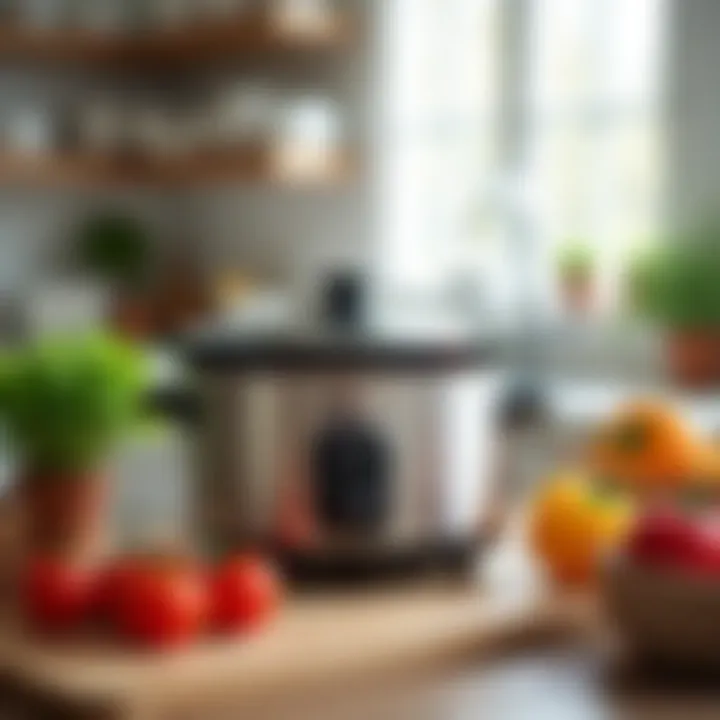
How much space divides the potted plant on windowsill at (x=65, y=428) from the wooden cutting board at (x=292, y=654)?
0.19 metres

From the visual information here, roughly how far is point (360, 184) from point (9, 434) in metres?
1.96

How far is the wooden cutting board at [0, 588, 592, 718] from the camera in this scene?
114 cm

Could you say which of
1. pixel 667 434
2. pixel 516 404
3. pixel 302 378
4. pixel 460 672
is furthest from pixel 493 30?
pixel 460 672

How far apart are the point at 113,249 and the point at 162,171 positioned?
8.8 inches

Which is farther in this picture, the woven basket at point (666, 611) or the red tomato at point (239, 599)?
the red tomato at point (239, 599)

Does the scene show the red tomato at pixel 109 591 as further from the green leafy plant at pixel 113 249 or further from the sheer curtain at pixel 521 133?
the green leafy plant at pixel 113 249

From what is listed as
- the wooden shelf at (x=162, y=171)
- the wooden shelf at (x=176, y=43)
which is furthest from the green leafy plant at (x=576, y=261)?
the wooden shelf at (x=176, y=43)

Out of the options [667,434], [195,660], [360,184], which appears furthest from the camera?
[360,184]

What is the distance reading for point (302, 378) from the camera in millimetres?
1469

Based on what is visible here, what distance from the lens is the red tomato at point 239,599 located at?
50.0 inches

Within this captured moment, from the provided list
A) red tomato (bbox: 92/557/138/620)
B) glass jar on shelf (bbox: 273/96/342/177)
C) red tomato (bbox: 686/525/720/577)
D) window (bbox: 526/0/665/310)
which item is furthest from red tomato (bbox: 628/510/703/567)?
glass jar on shelf (bbox: 273/96/342/177)

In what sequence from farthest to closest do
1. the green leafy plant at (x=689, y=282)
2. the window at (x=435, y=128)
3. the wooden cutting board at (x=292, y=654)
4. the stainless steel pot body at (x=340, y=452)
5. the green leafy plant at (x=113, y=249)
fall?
the green leafy plant at (x=113, y=249)
the window at (x=435, y=128)
the green leafy plant at (x=689, y=282)
the stainless steel pot body at (x=340, y=452)
the wooden cutting board at (x=292, y=654)

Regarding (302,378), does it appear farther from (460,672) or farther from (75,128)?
(75,128)

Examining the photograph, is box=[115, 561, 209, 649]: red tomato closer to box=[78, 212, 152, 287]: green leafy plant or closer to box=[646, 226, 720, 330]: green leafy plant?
box=[646, 226, 720, 330]: green leafy plant
